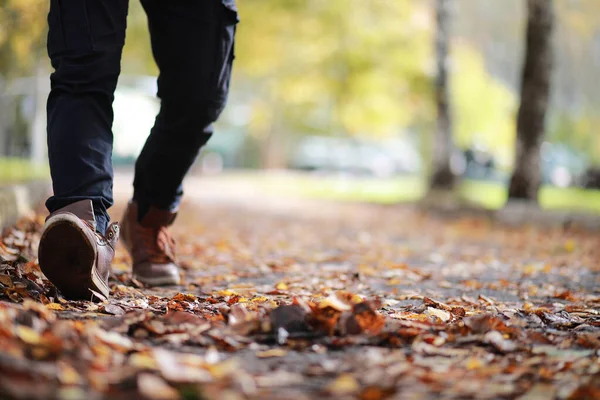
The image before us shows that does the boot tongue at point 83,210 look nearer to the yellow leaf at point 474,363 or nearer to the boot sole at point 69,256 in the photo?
the boot sole at point 69,256

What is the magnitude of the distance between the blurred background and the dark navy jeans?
13.6 feet

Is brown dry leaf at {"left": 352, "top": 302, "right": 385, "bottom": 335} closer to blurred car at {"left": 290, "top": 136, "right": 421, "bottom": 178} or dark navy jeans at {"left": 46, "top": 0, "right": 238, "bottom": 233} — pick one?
dark navy jeans at {"left": 46, "top": 0, "right": 238, "bottom": 233}

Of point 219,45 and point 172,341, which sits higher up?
point 219,45

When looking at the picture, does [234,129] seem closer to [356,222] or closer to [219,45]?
[356,222]

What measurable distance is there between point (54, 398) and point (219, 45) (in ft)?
5.98

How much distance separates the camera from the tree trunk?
43.9ft

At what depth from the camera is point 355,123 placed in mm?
19406

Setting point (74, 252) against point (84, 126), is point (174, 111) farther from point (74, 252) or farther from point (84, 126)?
point (74, 252)

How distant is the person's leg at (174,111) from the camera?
276 cm

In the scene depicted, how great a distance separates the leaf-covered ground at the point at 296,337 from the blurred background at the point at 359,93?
4.60 metres

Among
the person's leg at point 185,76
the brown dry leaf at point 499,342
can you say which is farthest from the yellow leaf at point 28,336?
the person's leg at point 185,76

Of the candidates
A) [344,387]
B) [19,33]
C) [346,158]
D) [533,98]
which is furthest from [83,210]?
[346,158]

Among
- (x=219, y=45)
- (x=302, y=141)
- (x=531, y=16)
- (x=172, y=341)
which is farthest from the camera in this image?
(x=302, y=141)

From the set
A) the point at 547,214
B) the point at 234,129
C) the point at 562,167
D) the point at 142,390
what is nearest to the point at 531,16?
the point at 547,214
